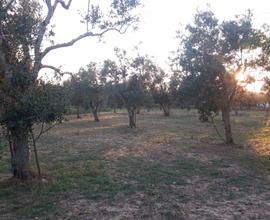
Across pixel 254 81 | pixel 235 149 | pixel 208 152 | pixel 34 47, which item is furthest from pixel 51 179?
pixel 254 81

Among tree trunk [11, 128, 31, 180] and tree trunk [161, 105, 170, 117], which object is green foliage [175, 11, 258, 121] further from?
tree trunk [161, 105, 170, 117]

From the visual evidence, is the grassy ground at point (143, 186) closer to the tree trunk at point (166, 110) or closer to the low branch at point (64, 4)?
the low branch at point (64, 4)

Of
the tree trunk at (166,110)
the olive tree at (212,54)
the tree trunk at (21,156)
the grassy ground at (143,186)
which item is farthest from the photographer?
the tree trunk at (166,110)

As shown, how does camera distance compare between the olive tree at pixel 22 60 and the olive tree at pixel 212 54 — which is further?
the olive tree at pixel 212 54

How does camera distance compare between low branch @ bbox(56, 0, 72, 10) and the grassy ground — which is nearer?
the grassy ground

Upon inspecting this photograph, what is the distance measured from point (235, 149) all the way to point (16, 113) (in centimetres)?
1528

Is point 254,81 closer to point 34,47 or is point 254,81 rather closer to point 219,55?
point 219,55

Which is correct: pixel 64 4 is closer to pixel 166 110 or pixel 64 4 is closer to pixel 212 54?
pixel 212 54

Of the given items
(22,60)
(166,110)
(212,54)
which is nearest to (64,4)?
(22,60)

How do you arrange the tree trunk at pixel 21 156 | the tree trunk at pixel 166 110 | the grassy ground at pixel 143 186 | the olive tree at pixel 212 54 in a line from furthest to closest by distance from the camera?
the tree trunk at pixel 166 110, the olive tree at pixel 212 54, the tree trunk at pixel 21 156, the grassy ground at pixel 143 186

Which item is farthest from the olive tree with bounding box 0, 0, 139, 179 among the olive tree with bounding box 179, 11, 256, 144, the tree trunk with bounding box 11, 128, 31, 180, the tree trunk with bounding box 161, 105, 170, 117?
the tree trunk with bounding box 161, 105, 170, 117

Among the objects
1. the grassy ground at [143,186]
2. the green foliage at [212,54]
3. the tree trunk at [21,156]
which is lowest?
the grassy ground at [143,186]

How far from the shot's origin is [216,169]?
17.0 metres

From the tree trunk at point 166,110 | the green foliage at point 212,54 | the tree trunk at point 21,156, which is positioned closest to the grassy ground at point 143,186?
the tree trunk at point 21,156
